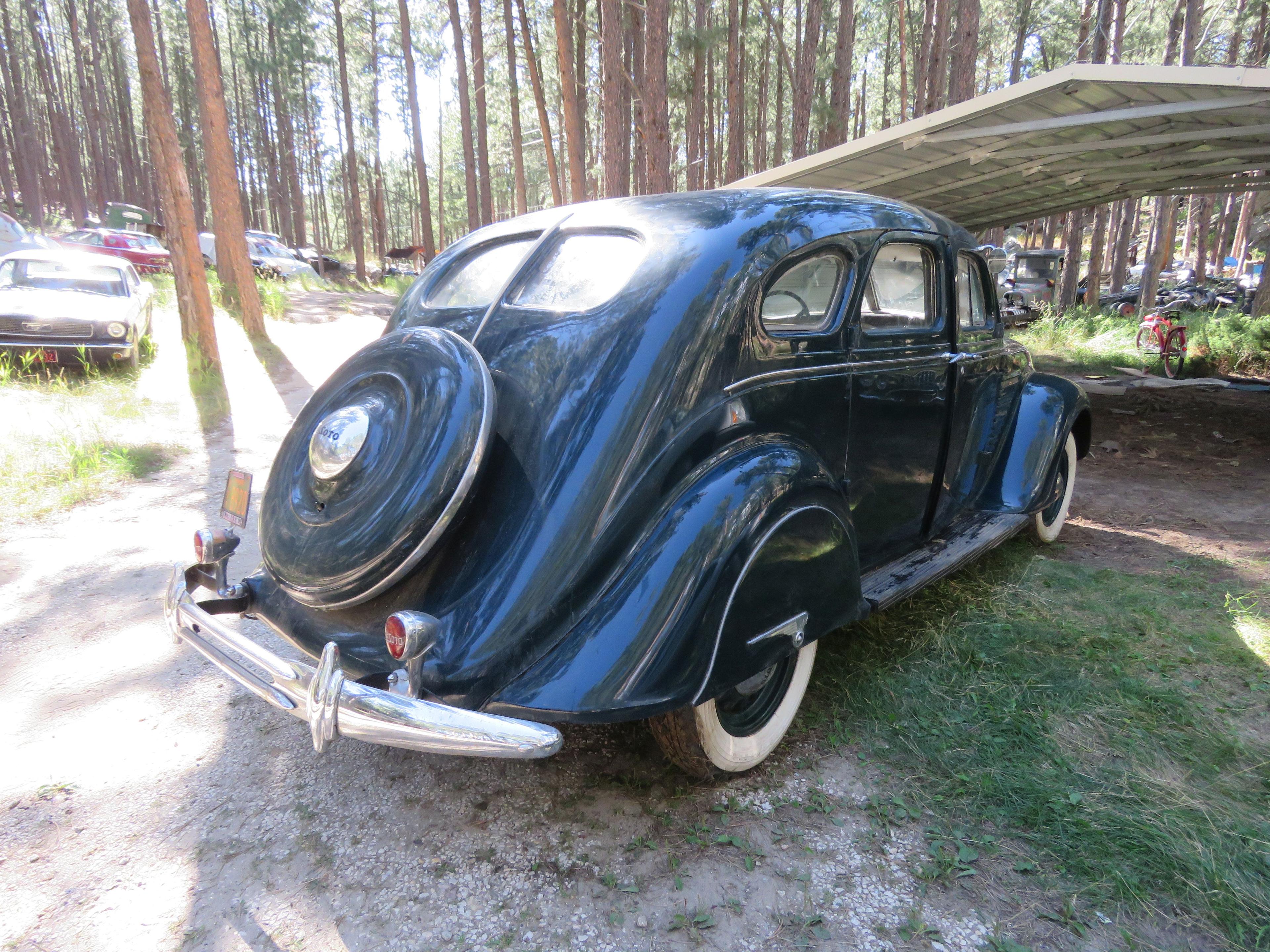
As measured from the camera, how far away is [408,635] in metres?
1.93

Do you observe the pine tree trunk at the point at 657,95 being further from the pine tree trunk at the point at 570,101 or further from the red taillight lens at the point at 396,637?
the red taillight lens at the point at 396,637

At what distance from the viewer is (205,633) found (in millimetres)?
2355

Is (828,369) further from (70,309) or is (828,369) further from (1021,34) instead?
(1021,34)

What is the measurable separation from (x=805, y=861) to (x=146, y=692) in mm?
2614

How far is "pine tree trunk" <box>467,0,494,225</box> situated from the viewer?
17312 millimetres

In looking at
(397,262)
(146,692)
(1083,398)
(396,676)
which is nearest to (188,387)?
(146,692)

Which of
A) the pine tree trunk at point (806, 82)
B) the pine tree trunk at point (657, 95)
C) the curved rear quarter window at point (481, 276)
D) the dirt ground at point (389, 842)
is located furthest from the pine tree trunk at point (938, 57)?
the dirt ground at point (389, 842)

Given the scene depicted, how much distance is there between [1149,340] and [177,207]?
14027mm

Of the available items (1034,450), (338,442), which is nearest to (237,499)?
(338,442)

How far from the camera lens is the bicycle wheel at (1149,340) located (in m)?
11.5

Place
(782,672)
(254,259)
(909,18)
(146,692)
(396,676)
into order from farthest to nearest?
(909,18) → (254,259) → (146,692) → (782,672) → (396,676)

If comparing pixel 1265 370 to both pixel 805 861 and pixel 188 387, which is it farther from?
pixel 188 387

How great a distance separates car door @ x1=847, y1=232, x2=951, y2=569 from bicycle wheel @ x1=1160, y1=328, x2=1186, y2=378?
1011 centimetres

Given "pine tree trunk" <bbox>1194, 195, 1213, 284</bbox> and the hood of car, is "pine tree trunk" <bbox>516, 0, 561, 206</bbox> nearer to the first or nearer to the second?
the hood of car
